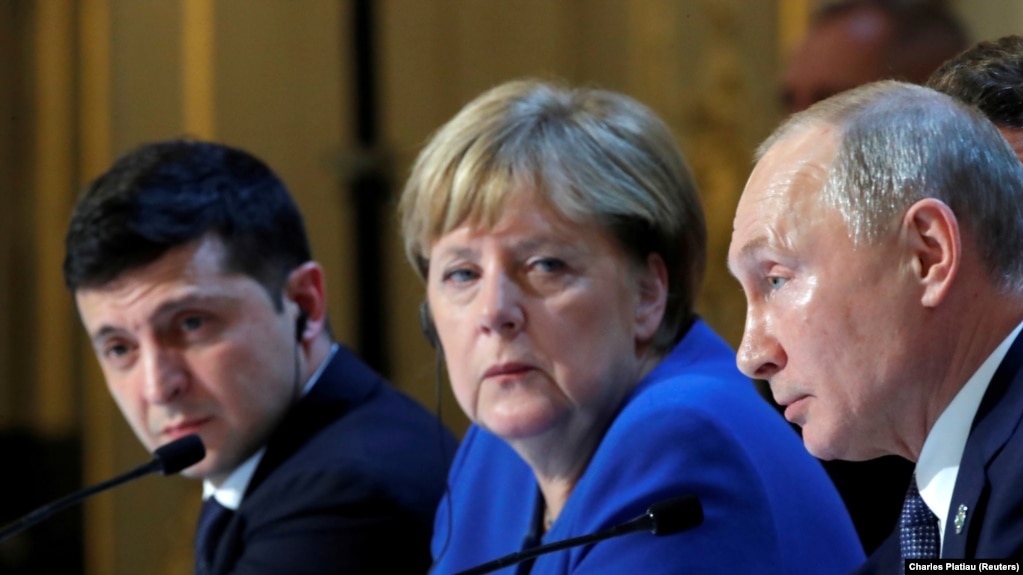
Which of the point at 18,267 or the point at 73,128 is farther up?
the point at 73,128

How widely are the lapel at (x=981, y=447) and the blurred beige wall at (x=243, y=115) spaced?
126 inches

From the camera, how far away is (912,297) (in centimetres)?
133

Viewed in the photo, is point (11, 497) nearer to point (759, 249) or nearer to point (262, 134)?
point (262, 134)

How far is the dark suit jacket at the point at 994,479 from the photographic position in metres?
1.26

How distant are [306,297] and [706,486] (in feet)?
3.42

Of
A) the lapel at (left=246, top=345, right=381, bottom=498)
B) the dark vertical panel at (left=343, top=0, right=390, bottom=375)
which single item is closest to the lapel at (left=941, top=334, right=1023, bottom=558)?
the lapel at (left=246, top=345, right=381, bottom=498)

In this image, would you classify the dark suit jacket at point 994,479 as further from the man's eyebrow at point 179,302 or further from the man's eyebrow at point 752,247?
the man's eyebrow at point 179,302

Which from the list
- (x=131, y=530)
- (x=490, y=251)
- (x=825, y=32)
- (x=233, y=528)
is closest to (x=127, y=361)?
(x=233, y=528)

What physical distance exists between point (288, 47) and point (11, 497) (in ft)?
5.79

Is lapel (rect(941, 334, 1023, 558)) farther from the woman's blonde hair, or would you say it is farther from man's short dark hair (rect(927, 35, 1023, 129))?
the woman's blonde hair

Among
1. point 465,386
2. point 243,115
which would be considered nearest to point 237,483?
point 465,386

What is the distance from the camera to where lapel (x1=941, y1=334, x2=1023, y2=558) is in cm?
130

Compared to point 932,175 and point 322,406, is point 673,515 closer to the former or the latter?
point 932,175

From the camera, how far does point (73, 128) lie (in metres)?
4.79
